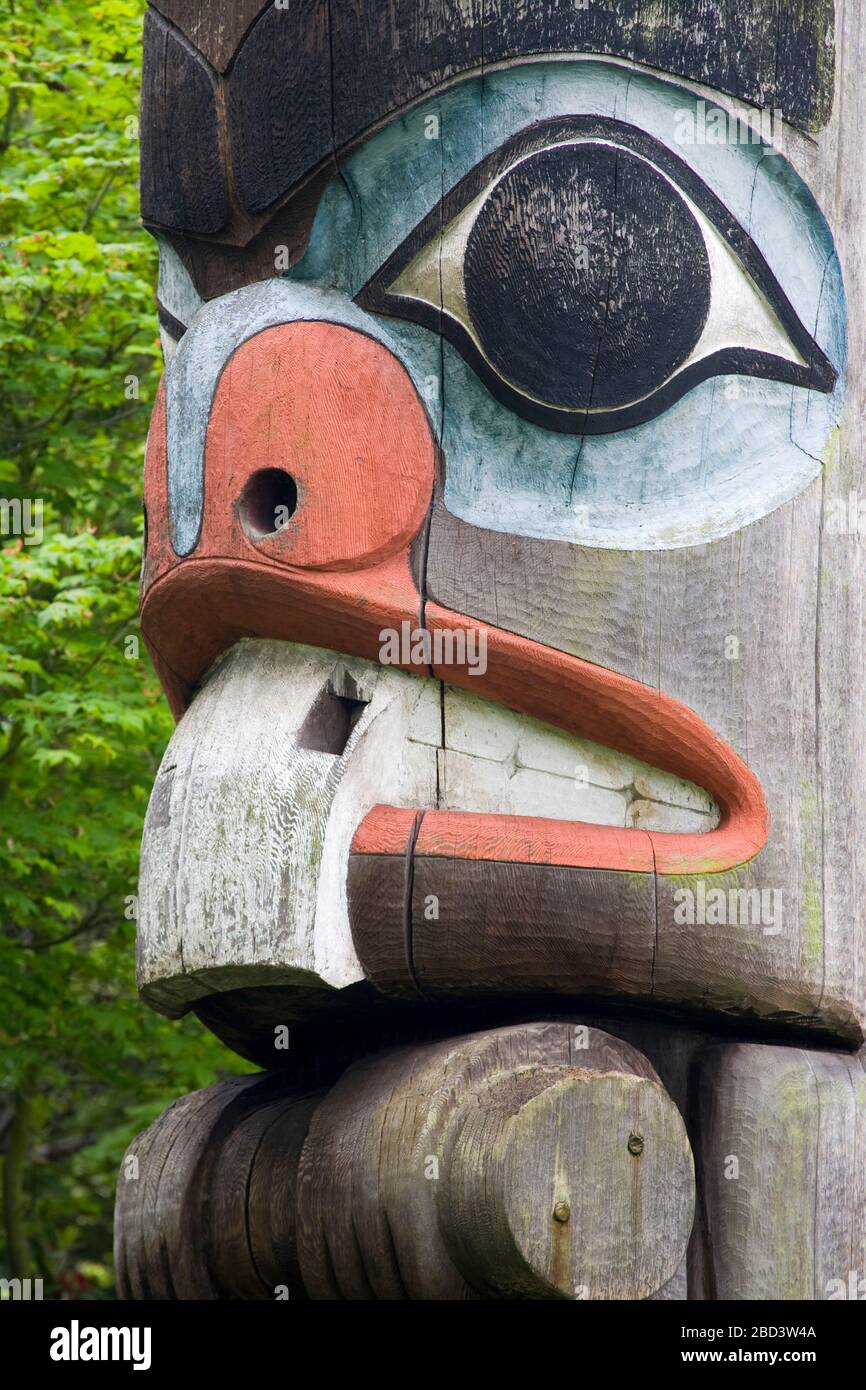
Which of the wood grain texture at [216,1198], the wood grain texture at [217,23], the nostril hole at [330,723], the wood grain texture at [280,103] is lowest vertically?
the wood grain texture at [216,1198]

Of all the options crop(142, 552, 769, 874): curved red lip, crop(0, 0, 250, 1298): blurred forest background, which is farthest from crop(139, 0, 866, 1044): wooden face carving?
crop(0, 0, 250, 1298): blurred forest background

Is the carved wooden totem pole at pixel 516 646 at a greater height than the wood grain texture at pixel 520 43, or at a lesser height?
lesser

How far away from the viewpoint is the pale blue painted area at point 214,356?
331 centimetres

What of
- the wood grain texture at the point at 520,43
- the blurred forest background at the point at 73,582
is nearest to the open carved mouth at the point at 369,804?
the wood grain texture at the point at 520,43

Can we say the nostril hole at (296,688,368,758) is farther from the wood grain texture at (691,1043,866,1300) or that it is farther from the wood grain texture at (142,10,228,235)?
the wood grain texture at (142,10,228,235)

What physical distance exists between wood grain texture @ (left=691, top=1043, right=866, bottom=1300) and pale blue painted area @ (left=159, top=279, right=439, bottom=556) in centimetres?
131

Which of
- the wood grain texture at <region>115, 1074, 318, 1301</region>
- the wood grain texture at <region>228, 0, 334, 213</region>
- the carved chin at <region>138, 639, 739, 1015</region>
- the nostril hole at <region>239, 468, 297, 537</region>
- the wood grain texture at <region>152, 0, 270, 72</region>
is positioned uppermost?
the wood grain texture at <region>152, 0, 270, 72</region>

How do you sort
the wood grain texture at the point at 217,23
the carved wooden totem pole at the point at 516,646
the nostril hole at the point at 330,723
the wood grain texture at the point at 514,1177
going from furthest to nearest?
1. the wood grain texture at the point at 217,23
2. the nostril hole at the point at 330,723
3. the carved wooden totem pole at the point at 516,646
4. the wood grain texture at the point at 514,1177

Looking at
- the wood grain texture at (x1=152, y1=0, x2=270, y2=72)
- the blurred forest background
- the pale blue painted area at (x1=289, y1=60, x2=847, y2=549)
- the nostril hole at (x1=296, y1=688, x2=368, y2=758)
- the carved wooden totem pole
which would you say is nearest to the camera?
the carved wooden totem pole

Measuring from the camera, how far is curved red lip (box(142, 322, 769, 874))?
3.11 meters

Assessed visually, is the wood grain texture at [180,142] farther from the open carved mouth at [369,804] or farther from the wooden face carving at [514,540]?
the open carved mouth at [369,804]

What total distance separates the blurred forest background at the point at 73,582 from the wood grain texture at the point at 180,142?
10.3ft
